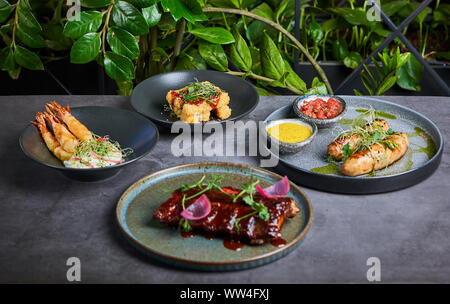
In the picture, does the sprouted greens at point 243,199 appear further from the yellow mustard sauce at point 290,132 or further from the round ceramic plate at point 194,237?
the yellow mustard sauce at point 290,132

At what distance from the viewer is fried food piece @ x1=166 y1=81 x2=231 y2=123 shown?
1.77m

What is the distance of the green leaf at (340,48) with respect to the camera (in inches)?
133

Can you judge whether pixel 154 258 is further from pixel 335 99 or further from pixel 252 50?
pixel 252 50

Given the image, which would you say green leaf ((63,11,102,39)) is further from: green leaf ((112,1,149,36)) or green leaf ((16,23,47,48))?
green leaf ((16,23,47,48))

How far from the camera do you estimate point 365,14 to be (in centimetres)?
308

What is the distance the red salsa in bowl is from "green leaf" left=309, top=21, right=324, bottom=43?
139 cm

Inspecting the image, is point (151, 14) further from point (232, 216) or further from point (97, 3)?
point (232, 216)

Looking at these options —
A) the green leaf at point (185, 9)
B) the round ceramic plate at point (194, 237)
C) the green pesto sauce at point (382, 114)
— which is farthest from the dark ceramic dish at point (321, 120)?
the green leaf at point (185, 9)

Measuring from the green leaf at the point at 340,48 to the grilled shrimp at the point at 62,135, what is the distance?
2.24 meters

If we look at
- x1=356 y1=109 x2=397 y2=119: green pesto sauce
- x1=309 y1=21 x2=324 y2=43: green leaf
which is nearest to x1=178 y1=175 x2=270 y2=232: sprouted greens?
x1=356 y1=109 x2=397 y2=119: green pesto sauce

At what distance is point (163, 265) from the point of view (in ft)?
3.96

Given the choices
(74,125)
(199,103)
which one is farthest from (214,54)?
(74,125)

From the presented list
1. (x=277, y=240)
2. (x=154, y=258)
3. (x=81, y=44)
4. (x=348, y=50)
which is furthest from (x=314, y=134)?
(x=348, y=50)

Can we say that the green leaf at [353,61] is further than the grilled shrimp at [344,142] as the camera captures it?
Yes
